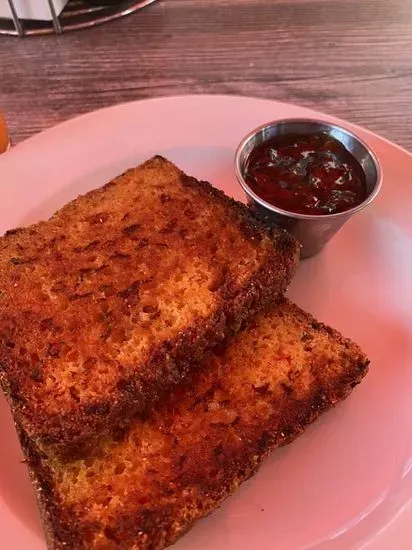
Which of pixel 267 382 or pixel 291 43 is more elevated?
pixel 291 43

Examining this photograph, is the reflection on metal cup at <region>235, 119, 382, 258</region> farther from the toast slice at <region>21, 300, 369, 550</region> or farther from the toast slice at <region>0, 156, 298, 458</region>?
the toast slice at <region>21, 300, 369, 550</region>

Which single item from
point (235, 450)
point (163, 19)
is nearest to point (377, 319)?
point (235, 450)

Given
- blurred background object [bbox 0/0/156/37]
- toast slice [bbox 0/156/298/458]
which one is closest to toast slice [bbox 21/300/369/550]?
toast slice [bbox 0/156/298/458]

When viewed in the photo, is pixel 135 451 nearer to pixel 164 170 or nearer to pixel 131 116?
pixel 164 170

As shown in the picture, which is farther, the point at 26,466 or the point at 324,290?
the point at 324,290

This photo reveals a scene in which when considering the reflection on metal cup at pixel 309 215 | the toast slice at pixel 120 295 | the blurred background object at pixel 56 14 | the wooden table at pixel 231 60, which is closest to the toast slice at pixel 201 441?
the toast slice at pixel 120 295

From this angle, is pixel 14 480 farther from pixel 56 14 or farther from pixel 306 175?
pixel 56 14
